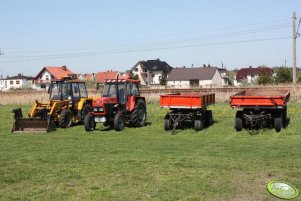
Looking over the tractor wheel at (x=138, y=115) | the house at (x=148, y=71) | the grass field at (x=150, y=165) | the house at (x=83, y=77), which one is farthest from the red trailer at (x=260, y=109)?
the house at (x=83, y=77)

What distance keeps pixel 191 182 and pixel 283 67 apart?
48.9 meters

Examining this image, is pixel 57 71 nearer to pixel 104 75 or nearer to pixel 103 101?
pixel 104 75

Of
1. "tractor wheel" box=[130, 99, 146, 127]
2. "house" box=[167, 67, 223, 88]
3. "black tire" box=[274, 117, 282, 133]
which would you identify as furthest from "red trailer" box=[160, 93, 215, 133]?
"house" box=[167, 67, 223, 88]

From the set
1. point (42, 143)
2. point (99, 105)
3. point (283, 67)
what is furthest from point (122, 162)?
point (283, 67)

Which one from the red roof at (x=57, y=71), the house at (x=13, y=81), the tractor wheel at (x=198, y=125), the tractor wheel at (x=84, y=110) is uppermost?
the red roof at (x=57, y=71)

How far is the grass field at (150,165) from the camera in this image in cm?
731

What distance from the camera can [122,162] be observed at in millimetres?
9891

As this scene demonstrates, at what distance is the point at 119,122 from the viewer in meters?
16.7

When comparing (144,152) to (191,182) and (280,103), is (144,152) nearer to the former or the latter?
(191,182)

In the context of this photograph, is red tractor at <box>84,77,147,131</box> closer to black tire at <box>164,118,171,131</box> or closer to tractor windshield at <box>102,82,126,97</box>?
tractor windshield at <box>102,82,126,97</box>

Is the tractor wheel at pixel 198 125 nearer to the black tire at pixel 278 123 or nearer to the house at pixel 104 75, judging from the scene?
the black tire at pixel 278 123

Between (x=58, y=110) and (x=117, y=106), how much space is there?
9.28 ft

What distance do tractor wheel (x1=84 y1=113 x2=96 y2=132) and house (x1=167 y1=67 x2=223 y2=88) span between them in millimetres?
64118

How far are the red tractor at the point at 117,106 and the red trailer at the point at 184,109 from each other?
1.59 m
